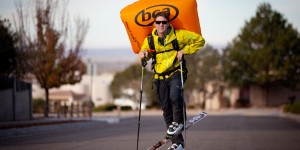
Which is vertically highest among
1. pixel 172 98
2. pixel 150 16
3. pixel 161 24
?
pixel 150 16

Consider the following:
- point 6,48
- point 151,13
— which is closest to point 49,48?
point 6,48

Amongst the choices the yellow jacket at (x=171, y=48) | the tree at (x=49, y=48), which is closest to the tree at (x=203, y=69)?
the tree at (x=49, y=48)

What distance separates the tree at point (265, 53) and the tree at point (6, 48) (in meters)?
31.4

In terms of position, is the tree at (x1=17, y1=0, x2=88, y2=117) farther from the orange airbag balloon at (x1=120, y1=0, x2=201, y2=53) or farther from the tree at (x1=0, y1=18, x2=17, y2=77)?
the orange airbag balloon at (x1=120, y1=0, x2=201, y2=53)

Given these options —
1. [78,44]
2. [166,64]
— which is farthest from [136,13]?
[78,44]

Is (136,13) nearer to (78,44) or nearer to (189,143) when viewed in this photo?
(189,143)

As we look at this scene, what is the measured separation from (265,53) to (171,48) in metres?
47.6

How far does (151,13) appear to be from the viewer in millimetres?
9328

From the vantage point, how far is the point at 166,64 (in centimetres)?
829

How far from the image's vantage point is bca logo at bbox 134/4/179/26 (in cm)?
915

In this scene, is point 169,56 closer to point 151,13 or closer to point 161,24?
point 161,24

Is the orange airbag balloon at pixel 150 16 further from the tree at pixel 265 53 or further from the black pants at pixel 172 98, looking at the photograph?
the tree at pixel 265 53

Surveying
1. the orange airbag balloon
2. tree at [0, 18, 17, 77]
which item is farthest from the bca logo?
tree at [0, 18, 17, 77]

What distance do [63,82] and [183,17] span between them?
23007 mm
